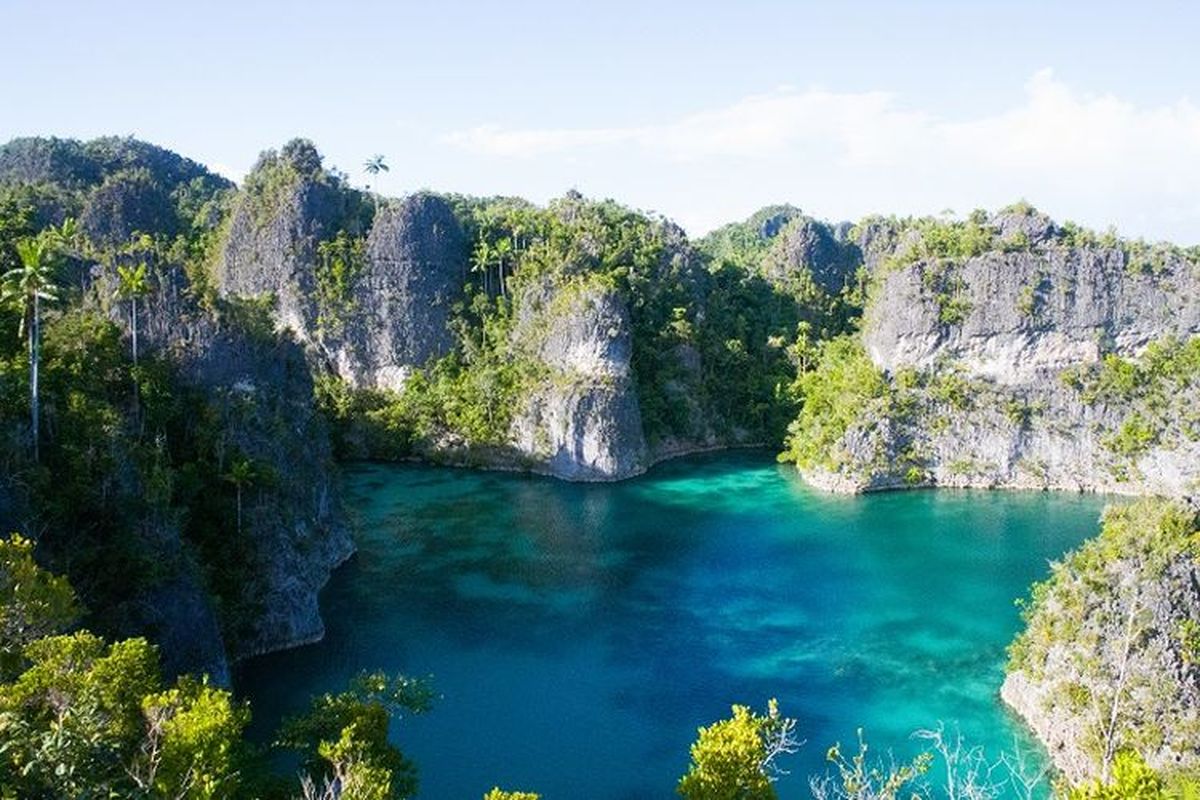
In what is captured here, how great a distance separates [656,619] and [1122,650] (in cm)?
1434

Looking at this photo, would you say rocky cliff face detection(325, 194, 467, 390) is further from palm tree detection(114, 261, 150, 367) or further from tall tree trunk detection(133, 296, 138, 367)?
tall tree trunk detection(133, 296, 138, 367)

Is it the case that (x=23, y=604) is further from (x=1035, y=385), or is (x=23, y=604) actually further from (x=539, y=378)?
(x=1035, y=385)

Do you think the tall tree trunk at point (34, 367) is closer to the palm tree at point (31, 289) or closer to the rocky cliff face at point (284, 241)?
the palm tree at point (31, 289)

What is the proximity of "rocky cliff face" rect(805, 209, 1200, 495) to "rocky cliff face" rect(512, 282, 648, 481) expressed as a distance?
10.9 m

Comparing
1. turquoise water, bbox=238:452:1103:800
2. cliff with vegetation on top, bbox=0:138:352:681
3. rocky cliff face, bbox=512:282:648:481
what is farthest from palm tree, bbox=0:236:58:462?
rocky cliff face, bbox=512:282:648:481

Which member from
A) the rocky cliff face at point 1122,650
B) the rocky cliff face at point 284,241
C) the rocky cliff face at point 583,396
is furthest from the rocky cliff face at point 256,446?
the rocky cliff face at point 284,241

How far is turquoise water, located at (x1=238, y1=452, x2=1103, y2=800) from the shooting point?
77.5 feet

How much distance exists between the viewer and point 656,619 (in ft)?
104

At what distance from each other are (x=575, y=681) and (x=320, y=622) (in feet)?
27.6

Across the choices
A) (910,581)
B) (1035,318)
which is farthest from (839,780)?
(1035,318)

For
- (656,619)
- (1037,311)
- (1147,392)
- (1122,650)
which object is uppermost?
(1037,311)

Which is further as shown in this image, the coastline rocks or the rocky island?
the coastline rocks

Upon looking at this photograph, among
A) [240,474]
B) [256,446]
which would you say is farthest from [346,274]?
[240,474]

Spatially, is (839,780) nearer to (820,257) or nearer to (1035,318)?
(1035,318)
